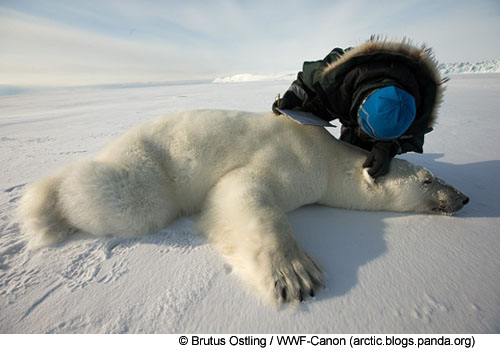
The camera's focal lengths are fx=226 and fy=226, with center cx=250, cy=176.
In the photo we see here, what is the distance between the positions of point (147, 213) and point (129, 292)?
16.0 inches

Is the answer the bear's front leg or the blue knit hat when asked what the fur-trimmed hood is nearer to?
the blue knit hat

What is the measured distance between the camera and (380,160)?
1.40 meters

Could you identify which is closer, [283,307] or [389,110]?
[283,307]

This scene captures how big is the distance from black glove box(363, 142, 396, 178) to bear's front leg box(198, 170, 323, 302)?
0.69 meters

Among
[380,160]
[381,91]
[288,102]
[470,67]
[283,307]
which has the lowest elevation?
[283,307]

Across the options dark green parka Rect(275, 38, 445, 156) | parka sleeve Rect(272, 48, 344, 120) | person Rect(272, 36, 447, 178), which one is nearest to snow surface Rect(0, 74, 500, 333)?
person Rect(272, 36, 447, 178)

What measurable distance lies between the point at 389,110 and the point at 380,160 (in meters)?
0.37

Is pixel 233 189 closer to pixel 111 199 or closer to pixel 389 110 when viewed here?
pixel 111 199

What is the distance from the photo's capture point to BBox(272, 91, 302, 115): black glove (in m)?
1.62

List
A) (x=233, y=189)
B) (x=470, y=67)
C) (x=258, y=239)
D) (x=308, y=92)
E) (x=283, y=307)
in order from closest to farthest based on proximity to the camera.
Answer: (x=283, y=307)
(x=258, y=239)
(x=233, y=189)
(x=308, y=92)
(x=470, y=67)

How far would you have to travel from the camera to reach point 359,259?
1076 millimetres

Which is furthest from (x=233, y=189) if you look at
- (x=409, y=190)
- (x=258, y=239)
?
(x=409, y=190)

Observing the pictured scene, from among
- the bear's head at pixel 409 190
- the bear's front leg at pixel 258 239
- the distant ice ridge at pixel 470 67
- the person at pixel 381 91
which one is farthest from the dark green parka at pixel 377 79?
the distant ice ridge at pixel 470 67

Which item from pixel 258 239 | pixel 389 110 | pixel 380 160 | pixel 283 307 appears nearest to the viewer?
pixel 283 307
